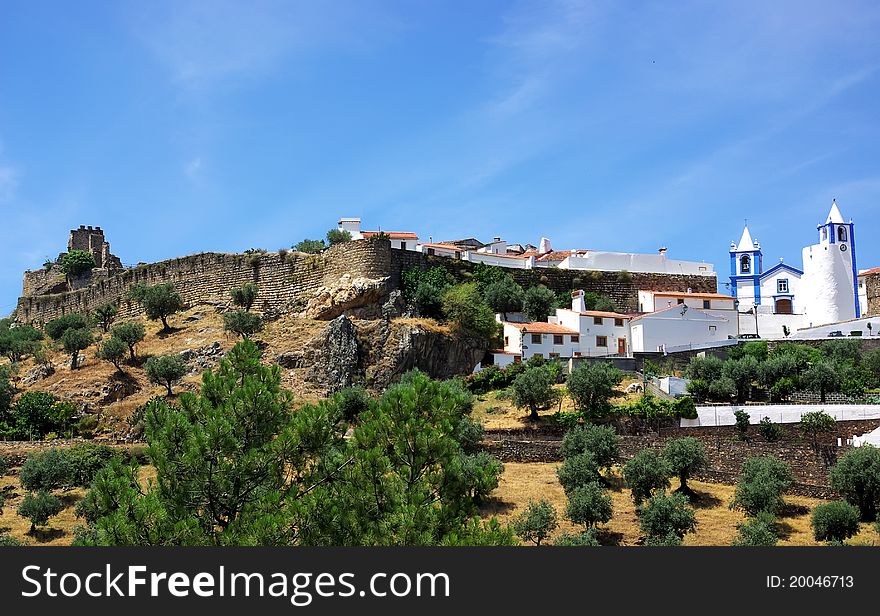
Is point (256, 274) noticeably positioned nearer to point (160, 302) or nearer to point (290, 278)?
point (290, 278)

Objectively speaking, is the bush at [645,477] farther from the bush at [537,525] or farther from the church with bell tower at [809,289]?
the church with bell tower at [809,289]

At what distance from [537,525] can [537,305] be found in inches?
979

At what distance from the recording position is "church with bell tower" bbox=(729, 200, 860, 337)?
177 feet

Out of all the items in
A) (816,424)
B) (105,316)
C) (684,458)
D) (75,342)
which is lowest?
(684,458)

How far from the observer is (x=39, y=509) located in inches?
1144

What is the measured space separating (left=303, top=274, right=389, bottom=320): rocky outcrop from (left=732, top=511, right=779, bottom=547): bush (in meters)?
22.7

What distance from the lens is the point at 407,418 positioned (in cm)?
1784

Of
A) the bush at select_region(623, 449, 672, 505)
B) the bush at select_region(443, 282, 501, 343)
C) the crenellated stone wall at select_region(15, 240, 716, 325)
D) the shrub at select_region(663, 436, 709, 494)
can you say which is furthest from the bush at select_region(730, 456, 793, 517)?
the crenellated stone wall at select_region(15, 240, 716, 325)

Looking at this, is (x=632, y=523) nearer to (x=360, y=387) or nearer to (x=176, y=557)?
(x=360, y=387)

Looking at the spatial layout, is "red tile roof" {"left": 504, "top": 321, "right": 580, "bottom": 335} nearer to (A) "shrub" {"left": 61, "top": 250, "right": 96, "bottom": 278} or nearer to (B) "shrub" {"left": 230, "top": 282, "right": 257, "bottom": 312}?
(B) "shrub" {"left": 230, "top": 282, "right": 257, "bottom": 312}

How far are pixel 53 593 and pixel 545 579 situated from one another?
6125 mm

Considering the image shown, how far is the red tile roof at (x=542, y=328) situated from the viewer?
4572 centimetres

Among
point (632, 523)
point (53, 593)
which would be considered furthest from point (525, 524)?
point (53, 593)

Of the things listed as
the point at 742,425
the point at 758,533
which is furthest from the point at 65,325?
the point at 758,533
